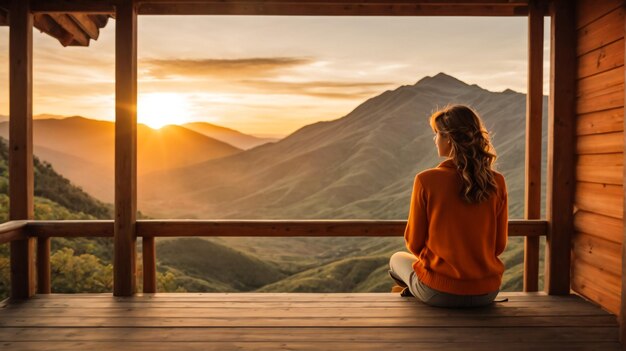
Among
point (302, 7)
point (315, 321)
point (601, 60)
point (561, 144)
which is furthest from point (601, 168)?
point (302, 7)

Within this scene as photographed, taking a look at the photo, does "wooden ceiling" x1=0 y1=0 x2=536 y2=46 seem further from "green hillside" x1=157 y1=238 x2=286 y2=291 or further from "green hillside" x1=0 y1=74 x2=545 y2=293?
"green hillside" x1=157 y1=238 x2=286 y2=291

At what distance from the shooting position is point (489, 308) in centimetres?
339

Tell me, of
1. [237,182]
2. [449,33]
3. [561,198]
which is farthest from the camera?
[237,182]

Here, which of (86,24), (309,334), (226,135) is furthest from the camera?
(226,135)

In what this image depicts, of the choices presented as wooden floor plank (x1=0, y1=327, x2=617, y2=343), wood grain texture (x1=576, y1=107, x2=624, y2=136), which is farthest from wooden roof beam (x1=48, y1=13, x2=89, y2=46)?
wood grain texture (x1=576, y1=107, x2=624, y2=136)

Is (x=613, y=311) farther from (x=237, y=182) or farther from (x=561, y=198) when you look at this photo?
(x=237, y=182)

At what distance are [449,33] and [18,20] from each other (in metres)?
57.7

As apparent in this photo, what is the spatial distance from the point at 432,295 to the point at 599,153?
54.6 inches

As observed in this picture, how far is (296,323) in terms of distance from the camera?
313cm

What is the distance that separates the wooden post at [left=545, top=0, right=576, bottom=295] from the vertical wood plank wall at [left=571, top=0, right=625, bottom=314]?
0.05m

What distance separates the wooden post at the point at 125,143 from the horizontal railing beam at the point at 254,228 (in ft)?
0.39

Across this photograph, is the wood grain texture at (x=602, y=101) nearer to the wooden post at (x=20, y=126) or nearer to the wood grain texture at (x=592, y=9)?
the wood grain texture at (x=592, y=9)

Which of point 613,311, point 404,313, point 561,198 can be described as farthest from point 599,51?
point 404,313

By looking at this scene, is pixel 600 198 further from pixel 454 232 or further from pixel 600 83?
pixel 454 232
